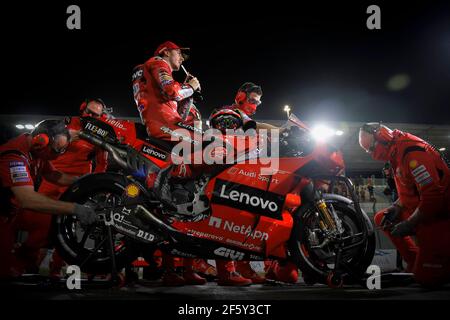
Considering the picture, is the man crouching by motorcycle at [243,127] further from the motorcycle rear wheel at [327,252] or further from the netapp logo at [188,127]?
the motorcycle rear wheel at [327,252]

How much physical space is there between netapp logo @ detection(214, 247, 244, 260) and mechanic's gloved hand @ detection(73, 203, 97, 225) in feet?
3.46

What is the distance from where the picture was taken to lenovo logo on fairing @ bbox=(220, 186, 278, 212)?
3.18 meters

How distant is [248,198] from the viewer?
319cm

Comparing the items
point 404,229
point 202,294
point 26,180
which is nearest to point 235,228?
point 202,294

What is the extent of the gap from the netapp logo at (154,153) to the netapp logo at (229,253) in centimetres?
98

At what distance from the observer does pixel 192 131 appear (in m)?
3.52

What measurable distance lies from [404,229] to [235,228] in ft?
5.61

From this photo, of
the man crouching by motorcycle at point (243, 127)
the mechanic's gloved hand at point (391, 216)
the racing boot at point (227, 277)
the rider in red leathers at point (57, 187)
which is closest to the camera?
the man crouching by motorcycle at point (243, 127)

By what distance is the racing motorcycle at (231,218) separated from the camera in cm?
309

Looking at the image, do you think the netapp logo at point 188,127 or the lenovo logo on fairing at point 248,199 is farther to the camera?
the netapp logo at point 188,127

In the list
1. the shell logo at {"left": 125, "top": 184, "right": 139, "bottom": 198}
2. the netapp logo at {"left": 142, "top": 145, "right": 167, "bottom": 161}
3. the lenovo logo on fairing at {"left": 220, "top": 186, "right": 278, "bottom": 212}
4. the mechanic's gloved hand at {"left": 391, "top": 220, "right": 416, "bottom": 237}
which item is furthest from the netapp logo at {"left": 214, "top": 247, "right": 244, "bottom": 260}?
the mechanic's gloved hand at {"left": 391, "top": 220, "right": 416, "bottom": 237}

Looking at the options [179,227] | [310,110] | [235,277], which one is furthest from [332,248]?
[310,110]

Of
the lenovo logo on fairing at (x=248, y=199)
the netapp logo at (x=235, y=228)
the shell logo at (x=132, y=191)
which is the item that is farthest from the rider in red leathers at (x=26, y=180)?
the lenovo logo on fairing at (x=248, y=199)
